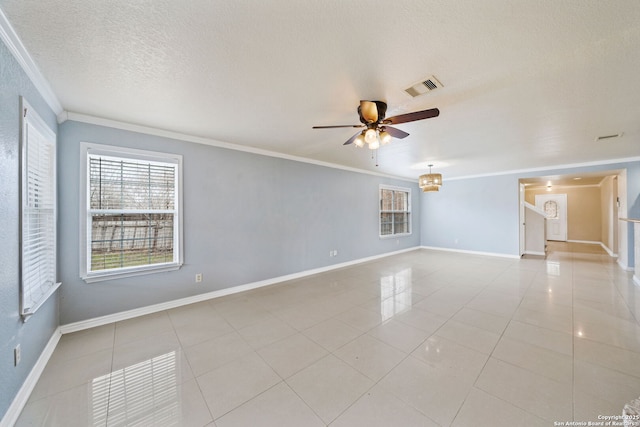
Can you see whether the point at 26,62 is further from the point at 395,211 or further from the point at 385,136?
the point at 395,211

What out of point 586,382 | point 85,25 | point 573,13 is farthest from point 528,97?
point 85,25

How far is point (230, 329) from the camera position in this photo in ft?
8.76

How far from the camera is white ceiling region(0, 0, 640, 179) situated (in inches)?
53.4

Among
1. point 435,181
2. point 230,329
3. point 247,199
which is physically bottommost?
point 230,329

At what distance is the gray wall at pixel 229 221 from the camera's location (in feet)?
8.74

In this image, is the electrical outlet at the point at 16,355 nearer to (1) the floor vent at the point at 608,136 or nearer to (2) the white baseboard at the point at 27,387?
(2) the white baseboard at the point at 27,387

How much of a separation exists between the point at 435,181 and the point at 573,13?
3995 millimetres

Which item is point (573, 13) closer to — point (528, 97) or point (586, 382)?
point (528, 97)

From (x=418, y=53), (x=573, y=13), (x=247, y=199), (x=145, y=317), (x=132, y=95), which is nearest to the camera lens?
(x=573, y=13)

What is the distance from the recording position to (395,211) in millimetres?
7246

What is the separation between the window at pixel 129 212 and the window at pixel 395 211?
5090 mm

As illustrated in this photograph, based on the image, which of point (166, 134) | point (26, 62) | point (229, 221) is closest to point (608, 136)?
point (229, 221)

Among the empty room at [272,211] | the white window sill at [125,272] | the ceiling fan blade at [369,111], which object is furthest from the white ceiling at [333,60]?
the white window sill at [125,272]

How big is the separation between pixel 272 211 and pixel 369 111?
8.75 ft
